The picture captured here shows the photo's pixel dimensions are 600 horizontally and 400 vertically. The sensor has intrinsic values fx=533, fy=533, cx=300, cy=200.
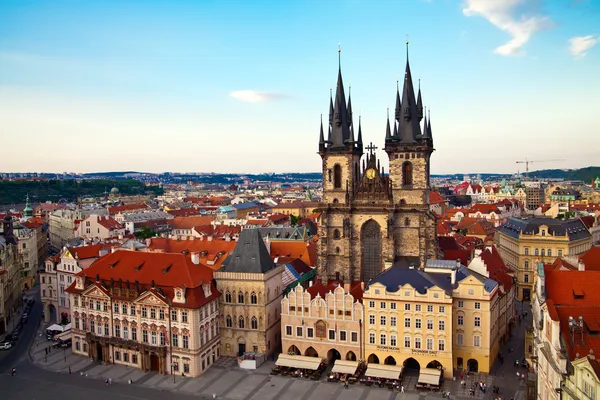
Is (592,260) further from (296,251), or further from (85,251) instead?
(85,251)

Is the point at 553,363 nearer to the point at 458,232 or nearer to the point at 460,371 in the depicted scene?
the point at 460,371

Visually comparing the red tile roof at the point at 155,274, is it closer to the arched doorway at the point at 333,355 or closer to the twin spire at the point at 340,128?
the arched doorway at the point at 333,355

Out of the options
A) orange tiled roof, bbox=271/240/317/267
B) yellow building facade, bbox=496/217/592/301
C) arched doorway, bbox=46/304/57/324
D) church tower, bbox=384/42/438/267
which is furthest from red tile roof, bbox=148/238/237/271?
yellow building facade, bbox=496/217/592/301

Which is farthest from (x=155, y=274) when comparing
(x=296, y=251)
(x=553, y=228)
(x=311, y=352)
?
(x=553, y=228)

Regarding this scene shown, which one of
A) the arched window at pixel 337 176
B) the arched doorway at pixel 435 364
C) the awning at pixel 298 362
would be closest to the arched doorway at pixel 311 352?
the awning at pixel 298 362

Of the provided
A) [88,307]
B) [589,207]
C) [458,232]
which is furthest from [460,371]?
[589,207]

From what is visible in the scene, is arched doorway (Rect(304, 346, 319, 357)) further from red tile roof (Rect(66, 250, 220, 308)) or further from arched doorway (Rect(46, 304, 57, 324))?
arched doorway (Rect(46, 304, 57, 324))
